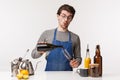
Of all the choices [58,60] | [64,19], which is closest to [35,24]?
[64,19]

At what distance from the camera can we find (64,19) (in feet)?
10.4

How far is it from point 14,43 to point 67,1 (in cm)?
78

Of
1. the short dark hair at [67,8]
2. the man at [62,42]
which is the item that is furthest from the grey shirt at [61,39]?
the short dark hair at [67,8]

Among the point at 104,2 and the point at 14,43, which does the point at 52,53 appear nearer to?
the point at 14,43

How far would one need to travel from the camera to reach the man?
3.08 metres

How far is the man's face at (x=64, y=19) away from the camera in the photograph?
3148mm

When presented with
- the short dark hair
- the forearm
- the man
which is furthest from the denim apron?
the short dark hair

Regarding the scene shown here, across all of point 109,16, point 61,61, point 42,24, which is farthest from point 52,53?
point 109,16

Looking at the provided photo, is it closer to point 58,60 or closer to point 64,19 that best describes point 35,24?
point 64,19

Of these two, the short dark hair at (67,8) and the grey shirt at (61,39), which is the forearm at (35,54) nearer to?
the grey shirt at (61,39)

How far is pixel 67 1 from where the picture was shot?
10.9ft

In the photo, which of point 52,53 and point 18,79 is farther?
point 52,53

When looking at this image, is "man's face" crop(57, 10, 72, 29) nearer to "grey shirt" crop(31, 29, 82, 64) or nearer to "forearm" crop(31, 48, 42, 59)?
"grey shirt" crop(31, 29, 82, 64)

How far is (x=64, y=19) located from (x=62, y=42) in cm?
27
